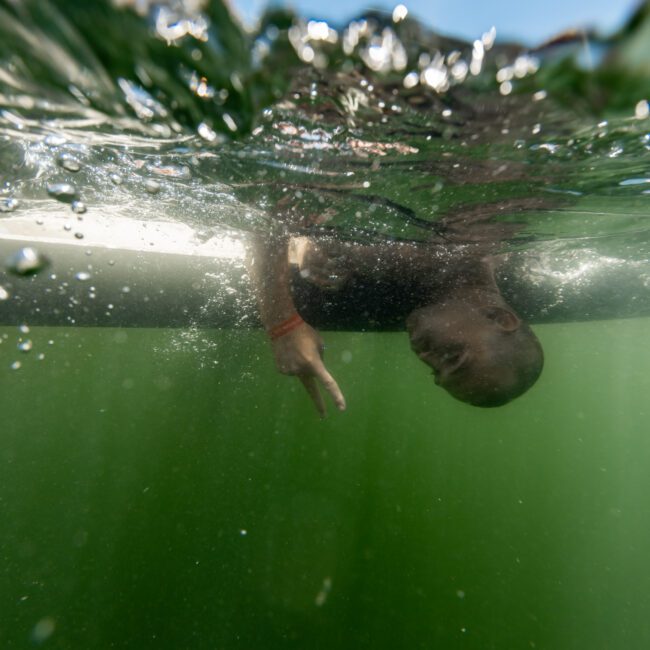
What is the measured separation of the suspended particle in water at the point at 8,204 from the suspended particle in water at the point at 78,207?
766 mm

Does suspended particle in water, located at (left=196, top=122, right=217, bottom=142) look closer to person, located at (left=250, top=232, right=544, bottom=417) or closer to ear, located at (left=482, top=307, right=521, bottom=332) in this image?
person, located at (left=250, top=232, right=544, bottom=417)

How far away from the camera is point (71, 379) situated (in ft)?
197

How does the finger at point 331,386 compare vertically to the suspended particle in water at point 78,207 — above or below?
below

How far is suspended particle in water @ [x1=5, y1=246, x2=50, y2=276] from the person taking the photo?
19.2 ft

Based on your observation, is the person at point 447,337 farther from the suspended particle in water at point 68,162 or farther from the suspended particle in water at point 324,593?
the suspended particle in water at point 324,593

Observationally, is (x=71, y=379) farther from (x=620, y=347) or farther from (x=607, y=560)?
(x=607, y=560)

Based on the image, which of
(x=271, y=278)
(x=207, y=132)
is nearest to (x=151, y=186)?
(x=271, y=278)

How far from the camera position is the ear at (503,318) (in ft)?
17.0

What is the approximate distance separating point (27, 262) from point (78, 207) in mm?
1707

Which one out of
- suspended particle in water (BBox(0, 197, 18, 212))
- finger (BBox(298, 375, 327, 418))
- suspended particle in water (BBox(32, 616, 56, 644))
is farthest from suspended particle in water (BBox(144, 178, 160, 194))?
suspended particle in water (BBox(32, 616, 56, 644))

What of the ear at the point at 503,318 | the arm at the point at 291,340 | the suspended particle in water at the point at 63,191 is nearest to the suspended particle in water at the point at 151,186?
the suspended particle in water at the point at 63,191

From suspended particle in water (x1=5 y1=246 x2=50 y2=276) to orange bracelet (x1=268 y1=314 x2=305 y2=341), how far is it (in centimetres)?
320

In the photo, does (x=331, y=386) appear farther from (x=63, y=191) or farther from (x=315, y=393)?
(x=63, y=191)

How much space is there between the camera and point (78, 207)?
733 centimetres
